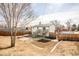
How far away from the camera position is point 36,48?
2.04 metres

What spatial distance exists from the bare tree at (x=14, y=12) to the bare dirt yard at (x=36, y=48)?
0.07 metres

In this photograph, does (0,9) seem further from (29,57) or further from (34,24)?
(29,57)

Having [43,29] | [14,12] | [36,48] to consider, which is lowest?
[36,48]

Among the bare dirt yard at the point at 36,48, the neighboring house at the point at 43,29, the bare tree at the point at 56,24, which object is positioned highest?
the bare tree at the point at 56,24

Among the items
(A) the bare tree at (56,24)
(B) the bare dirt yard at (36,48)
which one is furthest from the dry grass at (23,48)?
(A) the bare tree at (56,24)

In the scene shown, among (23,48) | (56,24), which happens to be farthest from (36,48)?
(56,24)

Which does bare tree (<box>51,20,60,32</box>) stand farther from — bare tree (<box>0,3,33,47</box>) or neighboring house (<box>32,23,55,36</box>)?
bare tree (<box>0,3,33,47</box>)

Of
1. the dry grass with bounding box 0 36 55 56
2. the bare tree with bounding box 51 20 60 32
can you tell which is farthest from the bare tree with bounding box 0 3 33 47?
the bare tree with bounding box 51 20 60 32

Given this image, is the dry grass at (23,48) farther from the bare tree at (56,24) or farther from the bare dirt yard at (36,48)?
the bare tree at (56,24)

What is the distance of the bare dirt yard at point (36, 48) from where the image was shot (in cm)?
202

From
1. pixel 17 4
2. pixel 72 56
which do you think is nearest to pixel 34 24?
pixel 17 4

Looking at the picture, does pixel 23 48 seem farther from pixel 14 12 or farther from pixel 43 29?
pixel 14 12

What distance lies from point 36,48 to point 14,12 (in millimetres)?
444

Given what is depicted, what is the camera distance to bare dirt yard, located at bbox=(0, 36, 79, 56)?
6.62 feet
